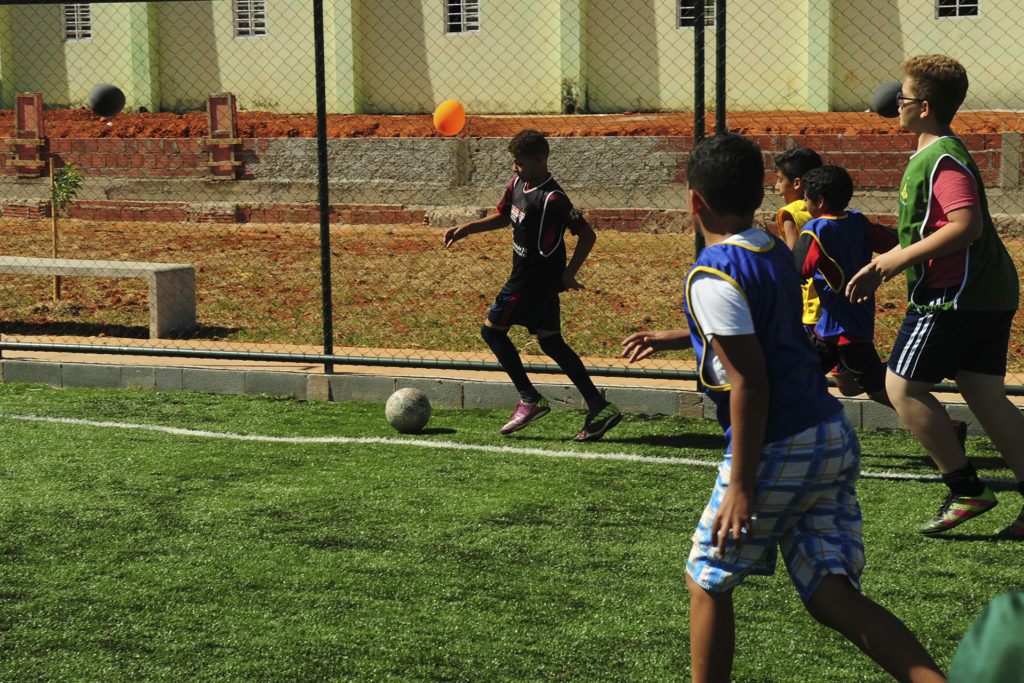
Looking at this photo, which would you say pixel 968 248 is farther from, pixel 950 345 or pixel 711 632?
pixel 711 632

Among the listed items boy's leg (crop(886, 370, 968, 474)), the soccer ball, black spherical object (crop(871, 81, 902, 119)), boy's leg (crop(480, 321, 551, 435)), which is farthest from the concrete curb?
black spherical object (crop(871, 81, 902, 119))

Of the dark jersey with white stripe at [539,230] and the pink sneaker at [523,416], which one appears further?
the pink sneaker at [523,416]

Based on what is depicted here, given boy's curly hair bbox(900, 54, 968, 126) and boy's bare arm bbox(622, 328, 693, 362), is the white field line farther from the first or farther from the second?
boy's bare arm bbox(622, 328, 693, 362)

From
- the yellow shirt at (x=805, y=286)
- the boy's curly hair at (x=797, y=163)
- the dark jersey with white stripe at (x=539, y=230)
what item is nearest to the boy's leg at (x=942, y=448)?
the yellow shirt at (x=805, y=286)

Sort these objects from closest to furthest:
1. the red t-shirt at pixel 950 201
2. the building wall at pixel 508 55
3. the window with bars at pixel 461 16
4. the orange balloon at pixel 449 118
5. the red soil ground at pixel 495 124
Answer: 1. the red t-shirt at pixel 950 201
2. the orange balloon at pixel 449 118
3. the red soil ground at pixel 495 124
4. the building wall at pixel 508 55
5. the window with bars at pixel 461 16

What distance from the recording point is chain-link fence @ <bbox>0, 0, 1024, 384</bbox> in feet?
38.5

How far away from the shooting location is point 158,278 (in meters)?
10.7

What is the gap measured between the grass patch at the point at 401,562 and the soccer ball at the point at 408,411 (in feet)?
0.56

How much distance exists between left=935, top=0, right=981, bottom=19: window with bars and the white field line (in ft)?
60.1

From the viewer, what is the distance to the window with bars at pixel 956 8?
22016 mm

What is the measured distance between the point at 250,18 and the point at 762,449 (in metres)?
26.9

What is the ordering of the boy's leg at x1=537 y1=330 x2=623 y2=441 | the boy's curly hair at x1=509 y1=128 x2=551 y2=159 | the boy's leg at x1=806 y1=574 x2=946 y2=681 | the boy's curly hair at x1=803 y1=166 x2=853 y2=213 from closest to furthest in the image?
1. the boy's leg at x1=806 y1=574 x2=946 y2=681
2. the boy's curly hair at x1=803 y1=166 x2=853 y2=213
3. the boy's curly hair at x1=509 y1=128 x2=551 y2=159
4. the boy's leg at x1=537 y1=330 x2=623 y2=441

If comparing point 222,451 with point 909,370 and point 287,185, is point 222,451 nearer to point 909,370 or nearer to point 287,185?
point 909,370

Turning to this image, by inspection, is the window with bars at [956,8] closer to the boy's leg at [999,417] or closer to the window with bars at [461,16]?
the window with bars at [461,16]
